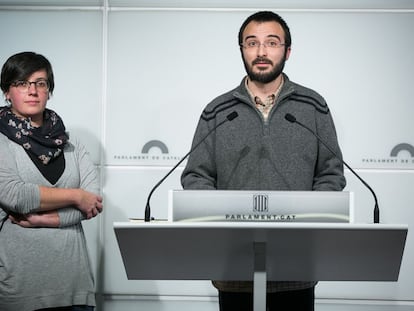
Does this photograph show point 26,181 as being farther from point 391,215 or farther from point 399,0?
point 399,0

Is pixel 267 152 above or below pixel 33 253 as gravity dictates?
above

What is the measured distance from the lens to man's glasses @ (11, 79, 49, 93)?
2.97 metres

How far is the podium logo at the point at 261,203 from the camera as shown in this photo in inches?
76.4

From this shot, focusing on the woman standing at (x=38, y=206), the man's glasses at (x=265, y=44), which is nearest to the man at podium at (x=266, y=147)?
the man's glasses at (x=265, y=44)

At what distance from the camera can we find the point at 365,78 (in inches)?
150

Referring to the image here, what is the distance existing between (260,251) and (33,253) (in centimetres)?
120

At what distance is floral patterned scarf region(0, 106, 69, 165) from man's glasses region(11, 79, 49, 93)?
0.35 ft

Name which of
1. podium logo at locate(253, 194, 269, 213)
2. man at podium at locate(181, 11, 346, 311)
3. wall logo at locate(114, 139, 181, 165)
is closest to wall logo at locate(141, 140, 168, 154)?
wall logo at locate(114, 139, 181, 165)

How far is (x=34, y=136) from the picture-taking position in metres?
2.88

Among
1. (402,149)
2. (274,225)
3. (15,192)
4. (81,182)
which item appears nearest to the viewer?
(274,225)

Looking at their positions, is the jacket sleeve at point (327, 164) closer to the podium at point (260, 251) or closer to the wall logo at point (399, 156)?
the podium at point (260, 251)

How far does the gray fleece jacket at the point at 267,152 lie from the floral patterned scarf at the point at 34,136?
1.99 ft

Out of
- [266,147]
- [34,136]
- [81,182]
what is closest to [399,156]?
[266,147]

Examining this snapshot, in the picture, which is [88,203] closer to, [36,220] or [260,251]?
[36,220]
